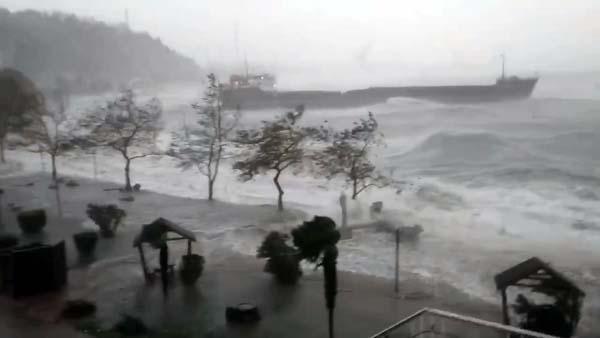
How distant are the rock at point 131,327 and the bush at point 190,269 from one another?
3.04 ft

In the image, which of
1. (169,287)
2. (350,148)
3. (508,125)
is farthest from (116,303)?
(508,125)

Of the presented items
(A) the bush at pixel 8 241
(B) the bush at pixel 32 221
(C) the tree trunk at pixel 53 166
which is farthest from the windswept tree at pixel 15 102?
(A) the bush at pixel 8 241

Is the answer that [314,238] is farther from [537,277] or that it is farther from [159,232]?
[159,232]

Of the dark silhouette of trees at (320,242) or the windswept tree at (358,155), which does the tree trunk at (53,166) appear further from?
the dark silhouette of trees at (320,242)

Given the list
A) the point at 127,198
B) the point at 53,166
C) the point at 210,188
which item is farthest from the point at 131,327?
the point at 53,166

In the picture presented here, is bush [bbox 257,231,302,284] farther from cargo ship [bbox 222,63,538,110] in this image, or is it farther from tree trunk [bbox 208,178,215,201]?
cargo ship [bbox 222,63,538,110]

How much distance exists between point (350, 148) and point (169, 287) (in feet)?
7.75

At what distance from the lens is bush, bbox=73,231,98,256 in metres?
6.98

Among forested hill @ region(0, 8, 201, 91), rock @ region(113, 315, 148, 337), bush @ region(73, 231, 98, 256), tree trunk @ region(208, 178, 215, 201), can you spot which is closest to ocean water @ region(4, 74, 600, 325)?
tree trunk @ region(208, 178, 215, 201)

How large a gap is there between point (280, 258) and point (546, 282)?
97.7 inches

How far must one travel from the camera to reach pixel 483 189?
554 centimetres

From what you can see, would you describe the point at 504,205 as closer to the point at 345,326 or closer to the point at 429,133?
the point at 429,133

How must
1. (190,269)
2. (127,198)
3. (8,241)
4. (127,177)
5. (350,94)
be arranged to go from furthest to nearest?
(127,177) < (127,198) < (8,241) < (350,94) < (190,269)

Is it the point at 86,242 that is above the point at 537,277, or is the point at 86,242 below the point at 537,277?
below
